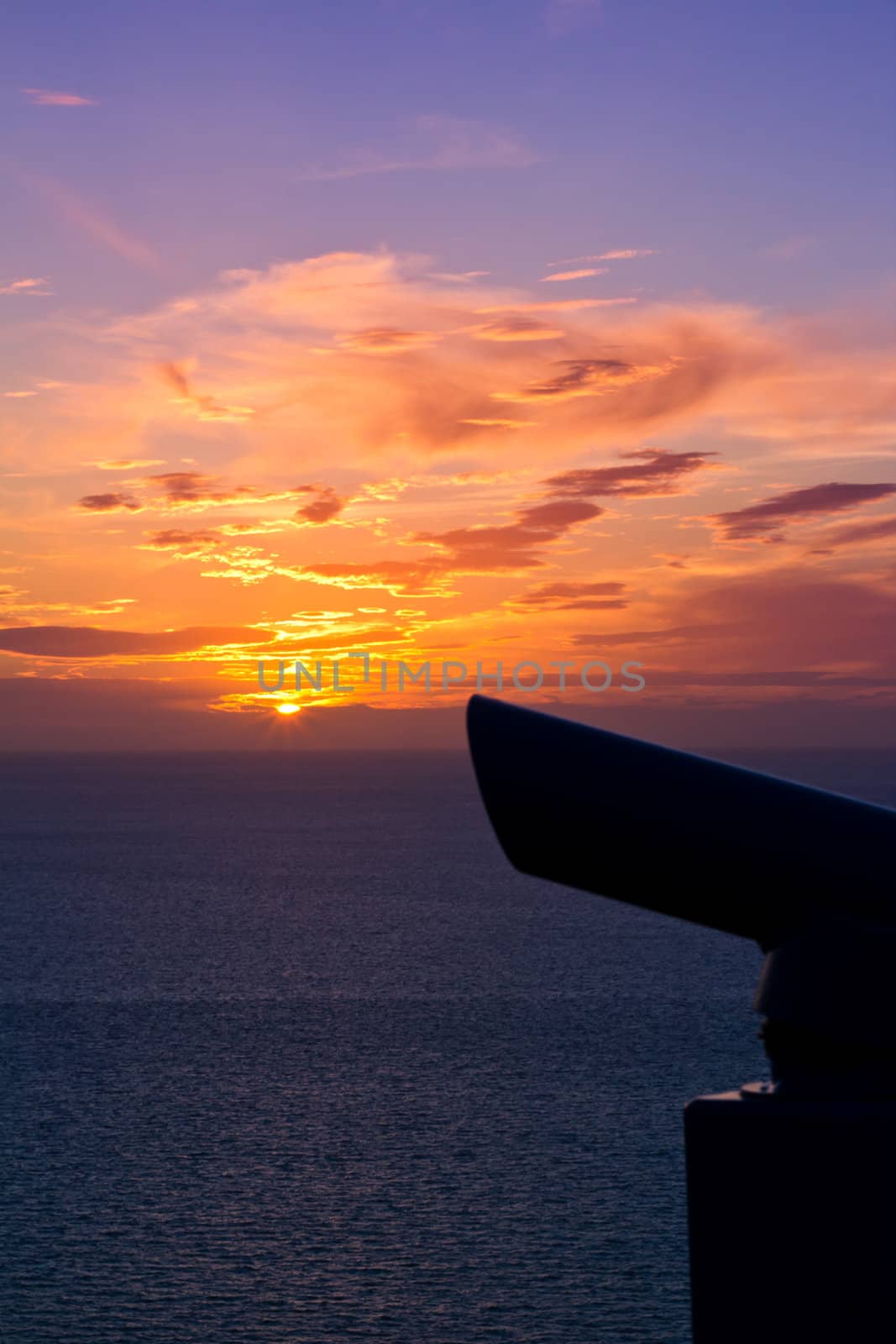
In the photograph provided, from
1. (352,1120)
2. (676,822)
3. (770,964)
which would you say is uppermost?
(676,822)

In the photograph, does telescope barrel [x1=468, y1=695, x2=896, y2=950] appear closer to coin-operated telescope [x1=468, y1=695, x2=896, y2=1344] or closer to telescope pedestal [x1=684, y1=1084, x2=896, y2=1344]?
coin-operated telescope [x1=468, y1=695, x2=896, y2=1344]

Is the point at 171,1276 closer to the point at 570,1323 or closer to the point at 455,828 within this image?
the point at 570,1323

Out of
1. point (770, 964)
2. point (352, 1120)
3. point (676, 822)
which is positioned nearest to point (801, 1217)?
point (770, 964)

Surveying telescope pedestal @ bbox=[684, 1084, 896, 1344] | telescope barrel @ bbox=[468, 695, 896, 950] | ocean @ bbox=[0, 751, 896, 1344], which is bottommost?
ocean @ bbox=[0, 751, 896, 1344]

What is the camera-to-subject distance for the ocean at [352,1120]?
36.4 m

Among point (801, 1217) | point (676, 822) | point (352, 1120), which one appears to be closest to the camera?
point (801, 1217)

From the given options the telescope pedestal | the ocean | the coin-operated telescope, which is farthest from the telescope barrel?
the ocean

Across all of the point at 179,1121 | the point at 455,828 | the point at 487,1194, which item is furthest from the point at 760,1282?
the point at 455,828

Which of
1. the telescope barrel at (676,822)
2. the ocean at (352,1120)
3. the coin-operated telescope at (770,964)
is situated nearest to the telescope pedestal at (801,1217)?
the coin-operated telescope at (770,964)

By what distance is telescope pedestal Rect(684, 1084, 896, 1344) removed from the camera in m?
2.43

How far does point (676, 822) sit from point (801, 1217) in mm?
776

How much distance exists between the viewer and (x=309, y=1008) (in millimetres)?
74188

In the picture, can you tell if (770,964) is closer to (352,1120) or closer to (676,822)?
(676,822)

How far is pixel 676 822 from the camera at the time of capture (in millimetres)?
2781
